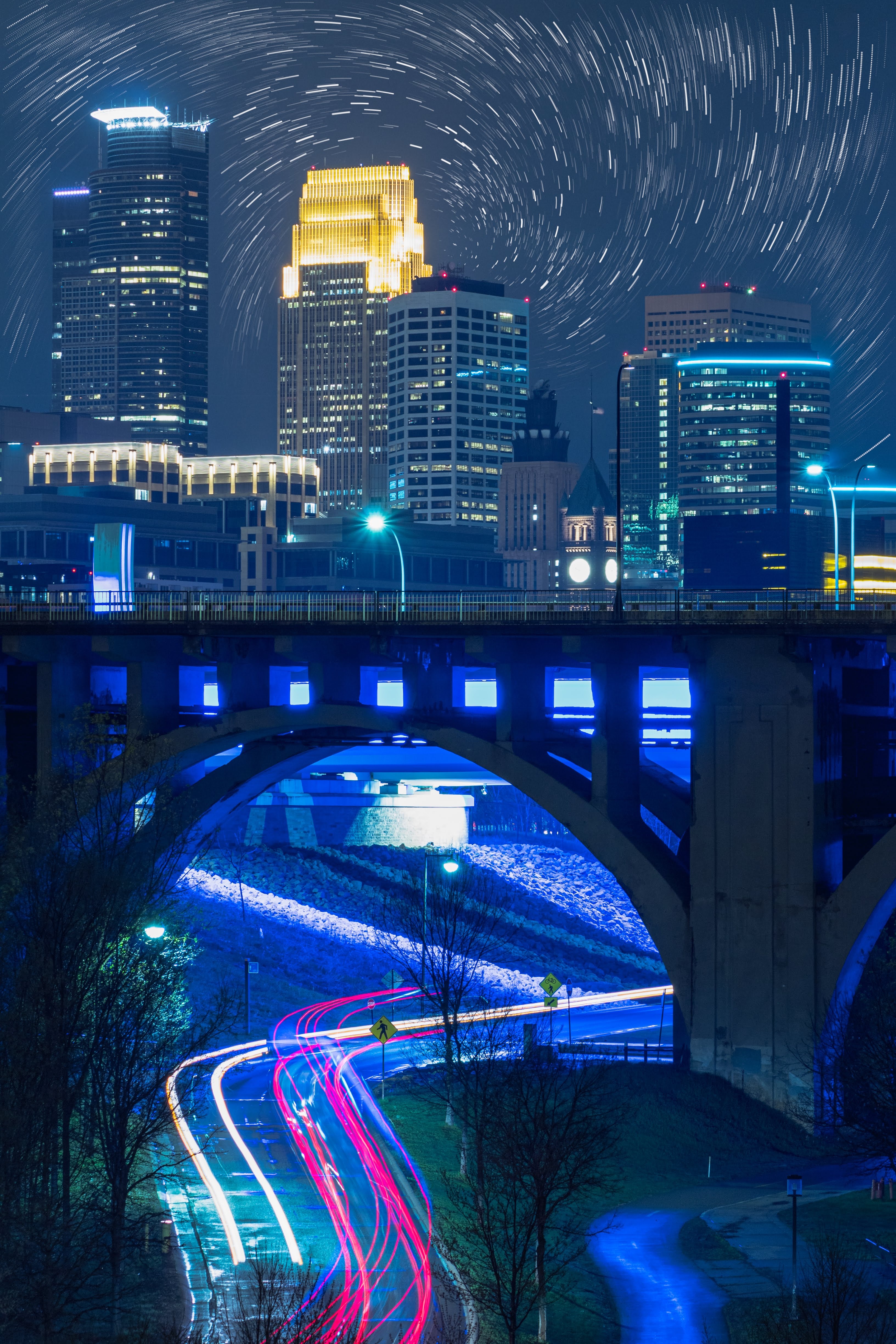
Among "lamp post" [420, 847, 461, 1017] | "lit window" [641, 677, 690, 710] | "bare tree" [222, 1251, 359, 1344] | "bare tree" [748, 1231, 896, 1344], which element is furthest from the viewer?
"lit window" [641, 677, 690, 710]

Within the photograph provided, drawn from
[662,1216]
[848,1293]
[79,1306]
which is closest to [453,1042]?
[662,1216]

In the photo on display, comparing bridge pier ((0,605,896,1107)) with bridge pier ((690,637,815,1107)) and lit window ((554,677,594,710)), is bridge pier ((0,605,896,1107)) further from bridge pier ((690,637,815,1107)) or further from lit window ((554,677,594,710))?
lit window ((554,677,594,710))

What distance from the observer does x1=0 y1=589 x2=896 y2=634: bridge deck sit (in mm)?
55219

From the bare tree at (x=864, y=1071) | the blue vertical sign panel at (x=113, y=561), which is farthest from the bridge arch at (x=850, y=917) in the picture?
the blue vertical sign panel at (x=113, y=561)

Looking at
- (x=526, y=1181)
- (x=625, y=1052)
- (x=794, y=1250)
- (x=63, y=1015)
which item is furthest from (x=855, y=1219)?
(x=63, y=1015)

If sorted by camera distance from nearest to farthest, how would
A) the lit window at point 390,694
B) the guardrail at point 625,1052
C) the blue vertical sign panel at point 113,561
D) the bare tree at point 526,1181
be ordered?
the bare tree at point 526,1181 < the guardrail at point 625,1052 < the lit window at point 390,694 < the blue vertical sign panel at point 113,561

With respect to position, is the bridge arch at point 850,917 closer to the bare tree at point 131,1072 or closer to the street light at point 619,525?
the street light at point 619,525

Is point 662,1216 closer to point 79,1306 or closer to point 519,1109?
point 519,1109

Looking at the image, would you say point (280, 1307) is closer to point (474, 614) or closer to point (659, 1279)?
point (659, 1279)

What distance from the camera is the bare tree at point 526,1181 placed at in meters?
39.9

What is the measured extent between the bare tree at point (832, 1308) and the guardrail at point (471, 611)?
19.1 metres

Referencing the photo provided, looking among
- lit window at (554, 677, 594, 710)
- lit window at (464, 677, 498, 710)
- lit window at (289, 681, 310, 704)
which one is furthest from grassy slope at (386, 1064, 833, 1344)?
lit window at (289, 681, 310, 704)

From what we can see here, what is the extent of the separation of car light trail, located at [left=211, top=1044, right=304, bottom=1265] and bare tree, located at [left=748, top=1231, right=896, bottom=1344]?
11.6m

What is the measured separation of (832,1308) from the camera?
32281 millimetres
